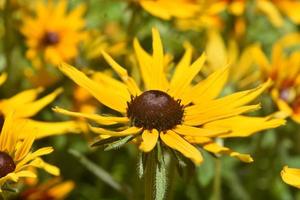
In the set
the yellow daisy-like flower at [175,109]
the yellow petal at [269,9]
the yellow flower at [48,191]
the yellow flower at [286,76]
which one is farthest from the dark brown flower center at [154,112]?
the yellow petal at [269,9]

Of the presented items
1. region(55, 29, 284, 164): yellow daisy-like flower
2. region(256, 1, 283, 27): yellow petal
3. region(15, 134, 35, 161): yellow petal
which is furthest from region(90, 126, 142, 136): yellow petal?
region(256, 1, 283, 27): yellow petal

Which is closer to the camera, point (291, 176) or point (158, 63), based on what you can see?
point (291, 176)

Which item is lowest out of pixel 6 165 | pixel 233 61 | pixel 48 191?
pixel 48 191

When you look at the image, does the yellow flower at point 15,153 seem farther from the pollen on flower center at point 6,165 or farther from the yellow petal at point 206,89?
the yellow petal at point 206,89

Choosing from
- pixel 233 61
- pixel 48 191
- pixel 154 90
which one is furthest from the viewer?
pixel 233 61

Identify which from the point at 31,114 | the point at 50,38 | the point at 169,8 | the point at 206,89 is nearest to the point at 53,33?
the point at 50,38

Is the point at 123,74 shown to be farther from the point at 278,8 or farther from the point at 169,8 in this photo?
the point at 278,8

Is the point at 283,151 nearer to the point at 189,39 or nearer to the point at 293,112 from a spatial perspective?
the point at 293,112
